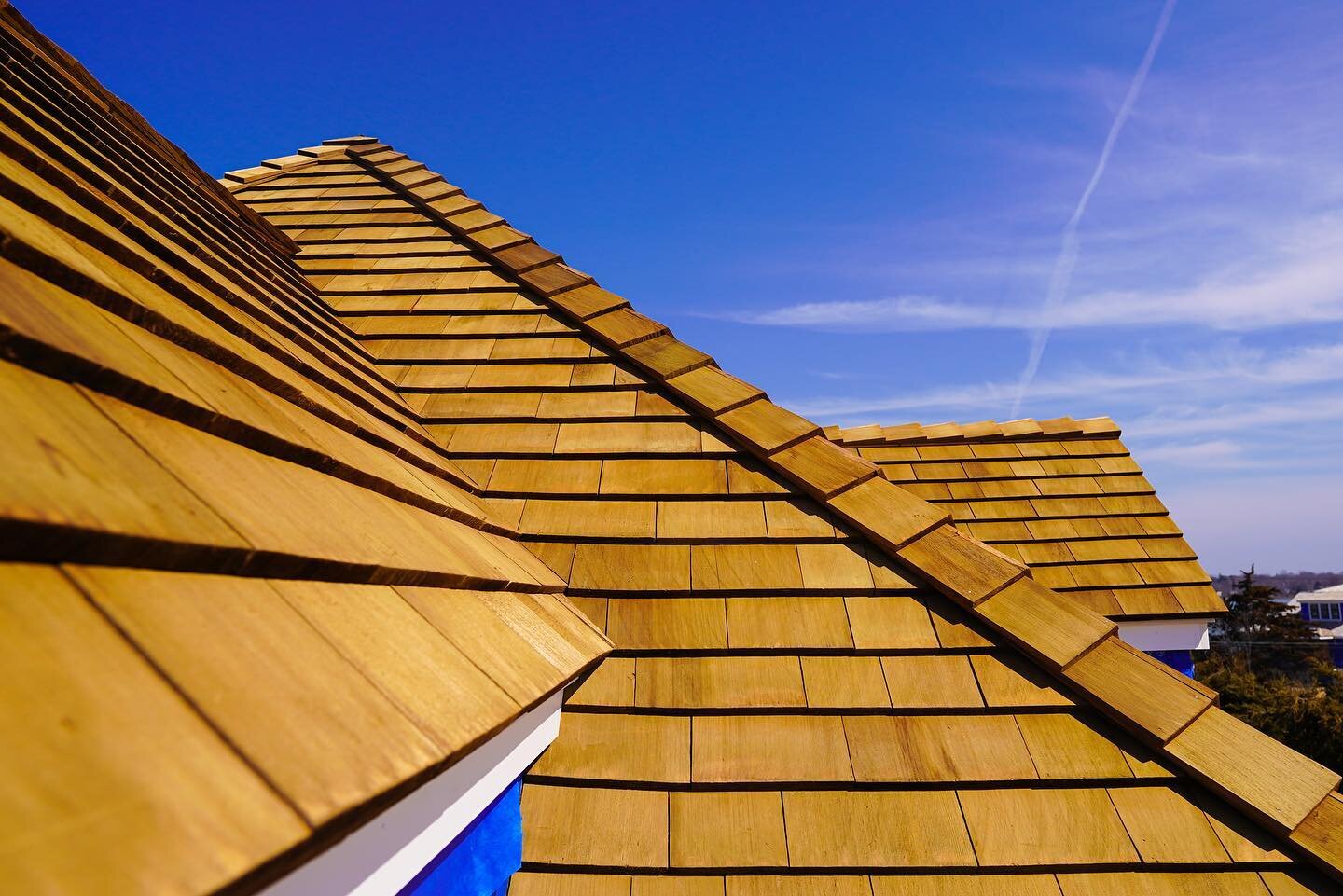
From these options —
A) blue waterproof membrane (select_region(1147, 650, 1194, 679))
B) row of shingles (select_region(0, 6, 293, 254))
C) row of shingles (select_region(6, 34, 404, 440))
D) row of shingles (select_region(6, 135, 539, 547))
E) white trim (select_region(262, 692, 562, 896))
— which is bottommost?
white trim (select_region(262, 692, 562, 896))

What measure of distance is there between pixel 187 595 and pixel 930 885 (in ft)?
6.89

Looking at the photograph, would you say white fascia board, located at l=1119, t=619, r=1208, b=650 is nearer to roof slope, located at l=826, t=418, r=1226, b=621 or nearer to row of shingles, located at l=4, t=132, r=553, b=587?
roof slope, located at l=826, t=418, r=1226, b=621

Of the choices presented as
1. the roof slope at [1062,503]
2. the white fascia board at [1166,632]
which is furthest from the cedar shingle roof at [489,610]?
the white fascia board at [1166,632]

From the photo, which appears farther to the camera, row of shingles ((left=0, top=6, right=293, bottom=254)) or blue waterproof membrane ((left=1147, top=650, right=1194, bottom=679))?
blue waterproof membrane ((left=1147, top=650, right=1194, bottom=679))

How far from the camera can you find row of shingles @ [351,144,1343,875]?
7.63 ft

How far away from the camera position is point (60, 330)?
1.11 meters

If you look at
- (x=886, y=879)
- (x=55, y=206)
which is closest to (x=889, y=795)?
(x=886, y=879)

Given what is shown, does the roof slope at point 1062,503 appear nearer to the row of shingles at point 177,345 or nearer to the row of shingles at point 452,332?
the row of shingles at point 452,332

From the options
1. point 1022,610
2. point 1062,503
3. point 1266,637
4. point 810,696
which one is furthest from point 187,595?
point 1266,637

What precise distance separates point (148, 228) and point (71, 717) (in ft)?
6.69

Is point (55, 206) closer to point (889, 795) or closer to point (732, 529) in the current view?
point (732, 529)

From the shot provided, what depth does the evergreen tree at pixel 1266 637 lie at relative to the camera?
3419cm

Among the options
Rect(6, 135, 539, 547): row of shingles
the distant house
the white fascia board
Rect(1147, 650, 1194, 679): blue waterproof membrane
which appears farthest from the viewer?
the distant house

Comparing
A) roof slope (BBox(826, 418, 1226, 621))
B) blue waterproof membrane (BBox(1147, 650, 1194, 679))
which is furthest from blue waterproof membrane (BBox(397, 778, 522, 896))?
blue waterproof membrane (BBox(1147, 650, 1194, 679))
